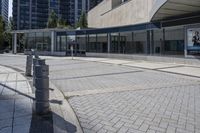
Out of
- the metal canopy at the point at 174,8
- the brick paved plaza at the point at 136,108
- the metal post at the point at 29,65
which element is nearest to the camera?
the brick paved plaza at the point at 136,108

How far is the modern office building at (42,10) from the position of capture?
122 metres

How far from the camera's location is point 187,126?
5.49 meters

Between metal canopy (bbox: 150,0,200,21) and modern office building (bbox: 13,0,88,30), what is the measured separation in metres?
102

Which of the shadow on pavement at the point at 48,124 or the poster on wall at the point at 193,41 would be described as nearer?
the shadow on pavement at the point at 48,124

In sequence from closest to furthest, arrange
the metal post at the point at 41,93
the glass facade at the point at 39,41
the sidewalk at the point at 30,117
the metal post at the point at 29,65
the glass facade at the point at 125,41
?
1. the sidewalk at the point at 30,117
2. the metal post at the point at 41,93
3. the metal post at the point at 29,65
4. the glass facade at the point at 125,41
5. the glass facade at the point at 39,41

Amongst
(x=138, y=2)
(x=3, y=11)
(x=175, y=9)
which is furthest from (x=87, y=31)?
(x=3, y=11)

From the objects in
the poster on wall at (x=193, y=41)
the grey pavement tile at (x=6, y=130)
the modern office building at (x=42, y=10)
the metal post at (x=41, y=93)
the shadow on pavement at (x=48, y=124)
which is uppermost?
the modern office building at (x=42, y=10)

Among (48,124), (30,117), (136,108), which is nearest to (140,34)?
(136,108)

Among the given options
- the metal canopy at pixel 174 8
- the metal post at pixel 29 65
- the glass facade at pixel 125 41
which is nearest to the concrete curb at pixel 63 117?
the metal post at pixel 29 65

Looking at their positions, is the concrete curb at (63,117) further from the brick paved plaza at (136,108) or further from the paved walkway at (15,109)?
the paved walkway at (15,109)

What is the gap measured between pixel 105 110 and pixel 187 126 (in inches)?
81.5

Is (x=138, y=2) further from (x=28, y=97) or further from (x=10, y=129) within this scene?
(x=10, y=129)

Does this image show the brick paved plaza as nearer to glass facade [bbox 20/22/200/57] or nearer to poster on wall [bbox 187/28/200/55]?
poster on wall [bbox 187/28/200/55]

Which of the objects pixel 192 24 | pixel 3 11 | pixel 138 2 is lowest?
pixel 192 24
